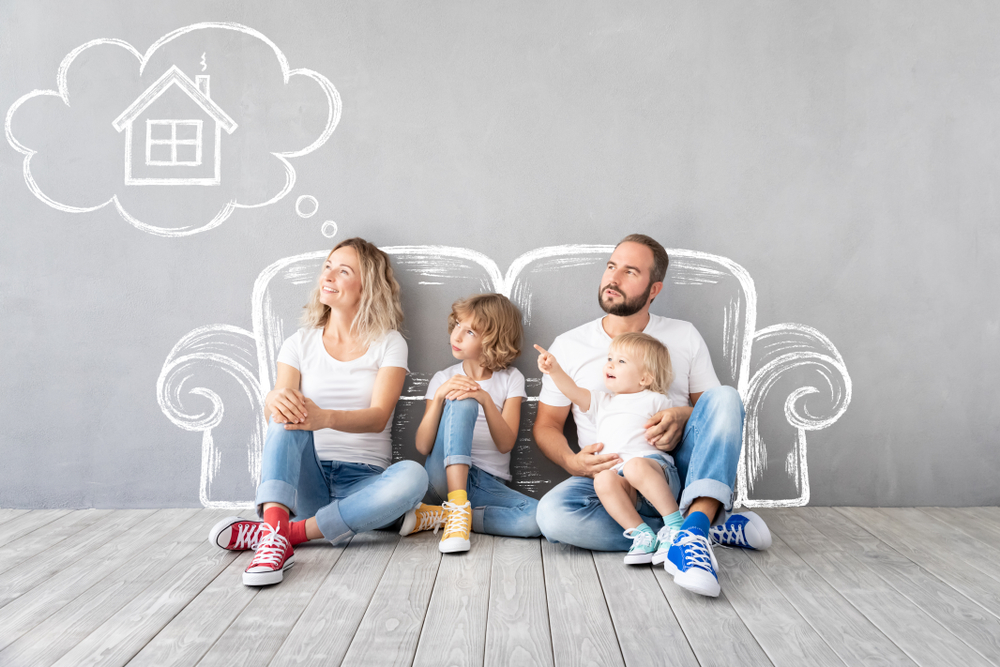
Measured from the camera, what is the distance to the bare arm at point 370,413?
205 cm

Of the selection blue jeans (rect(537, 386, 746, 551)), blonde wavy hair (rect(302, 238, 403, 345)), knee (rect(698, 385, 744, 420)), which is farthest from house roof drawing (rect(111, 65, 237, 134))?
knee (rect(698, 385, 744, 420))

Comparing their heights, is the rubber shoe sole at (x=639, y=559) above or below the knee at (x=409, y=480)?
below

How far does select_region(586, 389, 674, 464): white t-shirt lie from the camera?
2.14m

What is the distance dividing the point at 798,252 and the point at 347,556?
6.01ft

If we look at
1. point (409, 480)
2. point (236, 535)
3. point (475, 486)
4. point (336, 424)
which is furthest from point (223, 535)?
point (475, 486)

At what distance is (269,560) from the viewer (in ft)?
5.78

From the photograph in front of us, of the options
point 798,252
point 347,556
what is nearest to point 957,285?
point 798,252

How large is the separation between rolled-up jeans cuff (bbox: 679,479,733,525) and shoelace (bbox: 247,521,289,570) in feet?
3.52

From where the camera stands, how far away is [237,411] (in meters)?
2.55

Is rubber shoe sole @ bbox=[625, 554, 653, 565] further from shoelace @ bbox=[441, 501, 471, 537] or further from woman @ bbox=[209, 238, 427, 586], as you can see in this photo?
woman @ bbox=[209, 238, 427, 586]

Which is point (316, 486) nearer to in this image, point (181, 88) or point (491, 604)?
point (491, 604)

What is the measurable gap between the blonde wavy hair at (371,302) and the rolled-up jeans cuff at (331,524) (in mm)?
607

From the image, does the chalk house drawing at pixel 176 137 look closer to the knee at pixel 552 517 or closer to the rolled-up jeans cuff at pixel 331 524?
the rolled-up jeans cuff at pixel 331 524

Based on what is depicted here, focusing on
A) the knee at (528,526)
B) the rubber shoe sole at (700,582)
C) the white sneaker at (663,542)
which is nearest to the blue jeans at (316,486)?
the knee at (528,526)
